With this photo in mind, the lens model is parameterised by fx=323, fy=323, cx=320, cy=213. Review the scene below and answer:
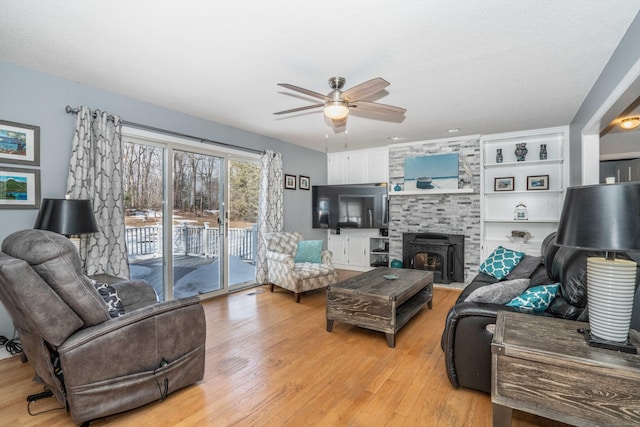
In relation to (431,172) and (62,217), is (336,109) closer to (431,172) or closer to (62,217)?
(62,217)

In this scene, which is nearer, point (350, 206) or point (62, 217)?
point (62, 217)

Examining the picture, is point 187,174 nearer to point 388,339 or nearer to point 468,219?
point 388,339

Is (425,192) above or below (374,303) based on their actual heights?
above

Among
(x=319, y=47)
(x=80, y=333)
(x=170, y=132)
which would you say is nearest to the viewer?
(x=80, y=333)

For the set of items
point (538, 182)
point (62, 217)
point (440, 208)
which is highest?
point (538, 182)

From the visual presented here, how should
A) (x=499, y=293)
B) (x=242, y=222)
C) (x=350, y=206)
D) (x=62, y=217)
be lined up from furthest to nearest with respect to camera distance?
(x=350, y=206) < (x=242, y=222) < (x=62, y=217) < (x=499, y=293)

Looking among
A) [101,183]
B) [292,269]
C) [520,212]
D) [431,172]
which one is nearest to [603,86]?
[520,212]

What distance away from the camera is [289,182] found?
229 inches

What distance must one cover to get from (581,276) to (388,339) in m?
1.58

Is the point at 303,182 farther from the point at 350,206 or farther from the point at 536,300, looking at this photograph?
the point at 536,300

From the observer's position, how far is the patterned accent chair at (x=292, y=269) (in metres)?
4.34

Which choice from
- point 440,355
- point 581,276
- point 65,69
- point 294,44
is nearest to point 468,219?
point 440,355

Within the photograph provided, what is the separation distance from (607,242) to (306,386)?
6.30ft

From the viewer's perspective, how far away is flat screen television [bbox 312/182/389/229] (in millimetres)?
5996
